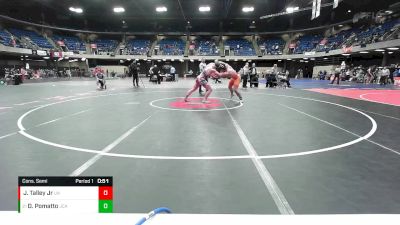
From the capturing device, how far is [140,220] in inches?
65.5

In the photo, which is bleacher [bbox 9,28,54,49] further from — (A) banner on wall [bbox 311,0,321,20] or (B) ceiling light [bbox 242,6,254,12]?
(A) banner on wall [bbox 311,0,321,20]

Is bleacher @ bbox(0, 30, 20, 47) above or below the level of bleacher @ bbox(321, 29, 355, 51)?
below

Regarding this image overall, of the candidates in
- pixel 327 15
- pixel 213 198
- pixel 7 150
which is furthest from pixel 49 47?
pixel 213 198

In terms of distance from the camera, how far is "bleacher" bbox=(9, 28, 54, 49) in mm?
41906

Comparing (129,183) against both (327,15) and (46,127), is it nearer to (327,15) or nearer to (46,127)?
(46,127)

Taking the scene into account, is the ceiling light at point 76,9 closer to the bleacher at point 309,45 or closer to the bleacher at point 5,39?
the bleacher at point 5,39
